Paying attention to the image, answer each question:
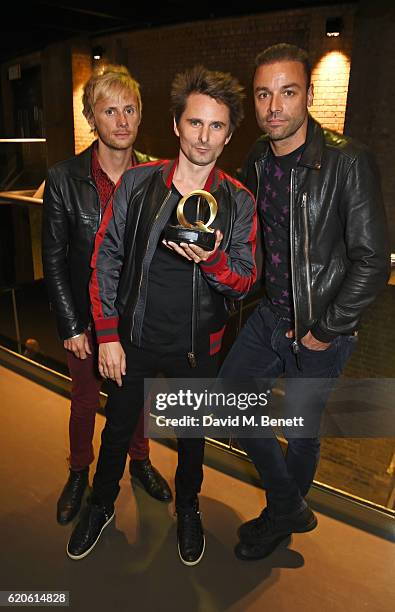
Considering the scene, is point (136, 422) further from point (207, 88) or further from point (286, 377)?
point (207, 88)

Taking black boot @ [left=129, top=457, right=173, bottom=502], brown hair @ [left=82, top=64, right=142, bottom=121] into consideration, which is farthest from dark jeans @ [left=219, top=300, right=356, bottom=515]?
brown hair @ [left=82, top=64, right=142, bottom=121]

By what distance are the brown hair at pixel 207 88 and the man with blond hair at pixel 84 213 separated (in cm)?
34

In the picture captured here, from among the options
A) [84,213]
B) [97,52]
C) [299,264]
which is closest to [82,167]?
[84,213]

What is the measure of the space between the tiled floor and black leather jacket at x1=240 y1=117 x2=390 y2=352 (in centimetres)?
90

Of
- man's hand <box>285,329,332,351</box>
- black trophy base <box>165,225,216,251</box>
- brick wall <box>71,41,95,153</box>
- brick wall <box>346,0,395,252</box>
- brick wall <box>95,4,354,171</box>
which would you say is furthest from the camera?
brick wall <box>71,41,95,153</box>

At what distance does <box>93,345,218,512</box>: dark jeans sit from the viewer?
5.53 ft

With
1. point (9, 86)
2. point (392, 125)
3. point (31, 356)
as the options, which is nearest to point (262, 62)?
point (31, 356)

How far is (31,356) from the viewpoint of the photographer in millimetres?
3322

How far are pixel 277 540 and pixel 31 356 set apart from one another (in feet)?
7.07

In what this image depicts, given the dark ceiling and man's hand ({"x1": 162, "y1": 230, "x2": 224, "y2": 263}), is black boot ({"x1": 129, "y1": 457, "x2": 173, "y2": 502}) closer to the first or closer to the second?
man's hand ({"x1": 162, "y1": 230, "x2": 224, "y2": 263})

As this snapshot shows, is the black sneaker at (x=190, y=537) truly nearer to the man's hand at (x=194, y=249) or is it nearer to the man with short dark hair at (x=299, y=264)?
the man with short dark hair at (x=299, y=264)

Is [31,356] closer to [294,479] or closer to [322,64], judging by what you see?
[294,479]

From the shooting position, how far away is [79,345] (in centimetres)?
192

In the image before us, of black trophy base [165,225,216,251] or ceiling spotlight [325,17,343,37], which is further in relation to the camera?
ceiling spotlight [325,17,343,37]
